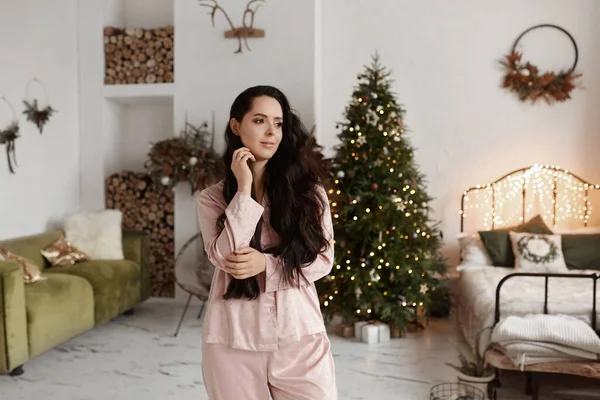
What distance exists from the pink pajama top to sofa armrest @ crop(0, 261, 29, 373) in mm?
2263

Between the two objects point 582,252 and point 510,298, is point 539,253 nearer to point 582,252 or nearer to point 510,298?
point 582,252

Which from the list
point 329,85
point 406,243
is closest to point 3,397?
point 406,243

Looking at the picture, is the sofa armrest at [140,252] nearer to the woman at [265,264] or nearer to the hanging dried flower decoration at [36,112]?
the hanging dried flower decoration at [36,112]

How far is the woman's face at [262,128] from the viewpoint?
1603 millimetres

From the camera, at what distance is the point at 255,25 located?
5.17 m

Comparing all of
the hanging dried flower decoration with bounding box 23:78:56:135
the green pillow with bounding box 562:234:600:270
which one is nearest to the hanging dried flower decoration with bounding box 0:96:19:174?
the hanging dried flower decoration with bounding box 23:78:56:135

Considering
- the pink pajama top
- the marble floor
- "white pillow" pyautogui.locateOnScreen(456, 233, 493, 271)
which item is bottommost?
the marble floor

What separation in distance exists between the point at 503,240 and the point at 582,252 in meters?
0.60

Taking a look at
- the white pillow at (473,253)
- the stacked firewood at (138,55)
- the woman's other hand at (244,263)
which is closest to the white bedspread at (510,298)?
the white pillow at (473,253)

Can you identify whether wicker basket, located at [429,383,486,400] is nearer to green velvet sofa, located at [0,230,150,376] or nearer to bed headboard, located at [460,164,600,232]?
bed headboard, located at [460,164,600,232]

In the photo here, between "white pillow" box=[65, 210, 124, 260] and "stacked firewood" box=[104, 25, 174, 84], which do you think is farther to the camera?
"stacked firewood" box=[104, 25, 174, 84]

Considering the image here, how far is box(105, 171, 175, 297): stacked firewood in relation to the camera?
214 inches

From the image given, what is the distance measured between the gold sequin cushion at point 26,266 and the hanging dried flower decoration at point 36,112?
130 centimetres

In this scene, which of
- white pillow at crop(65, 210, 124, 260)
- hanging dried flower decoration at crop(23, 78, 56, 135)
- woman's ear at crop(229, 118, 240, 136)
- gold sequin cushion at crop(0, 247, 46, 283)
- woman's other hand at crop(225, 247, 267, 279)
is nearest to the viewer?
woman's other hand at crop(225, 247, 267, 279)
